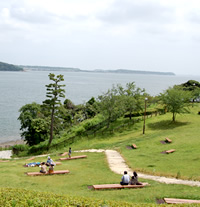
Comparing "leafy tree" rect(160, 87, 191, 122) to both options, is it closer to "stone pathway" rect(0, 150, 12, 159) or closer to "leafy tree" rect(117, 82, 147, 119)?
"leafy tree" rect(117, 82, 147, 119)

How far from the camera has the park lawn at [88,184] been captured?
13.4 m

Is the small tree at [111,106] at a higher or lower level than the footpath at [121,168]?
higher

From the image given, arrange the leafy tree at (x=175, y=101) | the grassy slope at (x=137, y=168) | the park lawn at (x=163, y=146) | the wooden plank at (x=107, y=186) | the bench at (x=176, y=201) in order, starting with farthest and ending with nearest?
the leafy tree at (x=175, y=101), the park lawn at (x=163, y=146), the wooden plank at (x=107, y=186), the grassy slope at (x=137, y=168), the bench at (x=176, y=201)

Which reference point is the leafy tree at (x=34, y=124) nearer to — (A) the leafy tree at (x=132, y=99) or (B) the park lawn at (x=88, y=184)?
(A) the leafy tree at (x=132, y=99)

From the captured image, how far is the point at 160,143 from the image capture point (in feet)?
99.6

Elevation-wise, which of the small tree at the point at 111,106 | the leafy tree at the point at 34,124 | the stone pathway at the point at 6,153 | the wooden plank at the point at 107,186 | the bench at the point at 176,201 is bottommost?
the stone pathway at the point at 6,153

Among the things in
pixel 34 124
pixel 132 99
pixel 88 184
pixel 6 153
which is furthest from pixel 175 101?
pixel 6 153

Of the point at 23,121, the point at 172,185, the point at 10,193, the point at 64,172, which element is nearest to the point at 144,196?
the point at 172,185

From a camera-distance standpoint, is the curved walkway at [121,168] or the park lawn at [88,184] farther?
the curved walkway at [121,168]

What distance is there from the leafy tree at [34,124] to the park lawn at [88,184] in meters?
24.0

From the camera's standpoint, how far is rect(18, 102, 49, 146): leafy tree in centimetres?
4559

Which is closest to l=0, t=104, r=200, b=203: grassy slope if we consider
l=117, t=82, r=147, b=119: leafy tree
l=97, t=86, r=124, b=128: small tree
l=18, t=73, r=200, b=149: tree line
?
l=18, t=73, r=200, b=149: tree line

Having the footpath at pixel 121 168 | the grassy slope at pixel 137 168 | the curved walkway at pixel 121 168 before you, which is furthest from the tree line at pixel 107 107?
the curved walkway at pixel 121 168

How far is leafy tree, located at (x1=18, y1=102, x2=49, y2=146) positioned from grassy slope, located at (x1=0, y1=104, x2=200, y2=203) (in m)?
14.2
